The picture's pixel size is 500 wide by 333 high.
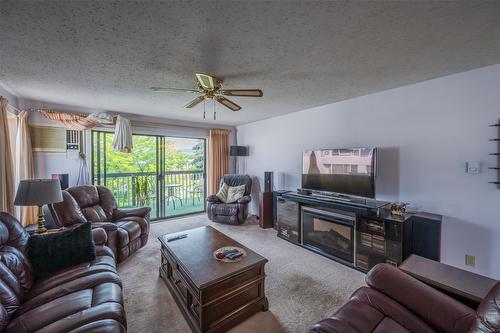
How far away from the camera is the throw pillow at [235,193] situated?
4.71 metres

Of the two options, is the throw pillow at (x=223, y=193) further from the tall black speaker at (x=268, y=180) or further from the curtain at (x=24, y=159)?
the curtain at (x=24, y=159)

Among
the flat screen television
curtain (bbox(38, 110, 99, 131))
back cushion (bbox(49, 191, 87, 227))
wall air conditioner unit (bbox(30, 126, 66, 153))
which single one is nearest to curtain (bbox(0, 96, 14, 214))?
back cushion (bbox(49, 191, 87, 227))

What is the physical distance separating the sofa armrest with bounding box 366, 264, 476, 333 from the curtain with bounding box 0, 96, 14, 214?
12.5 ft

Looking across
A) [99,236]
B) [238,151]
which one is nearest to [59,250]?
[99,236]

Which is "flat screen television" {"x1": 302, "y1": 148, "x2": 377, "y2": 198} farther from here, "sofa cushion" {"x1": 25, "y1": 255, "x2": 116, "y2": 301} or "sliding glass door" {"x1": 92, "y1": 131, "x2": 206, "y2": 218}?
"sliding glass door" {"x1": 92, "y1": 131, "x2": 206, "y2": 218}

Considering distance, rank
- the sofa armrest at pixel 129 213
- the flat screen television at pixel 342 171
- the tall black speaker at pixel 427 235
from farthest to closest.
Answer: the sofa armrest at pixel 129 213
the flat screen television at pixel 342 171
the tall black speaker at pixel 427 235

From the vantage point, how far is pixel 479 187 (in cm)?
220

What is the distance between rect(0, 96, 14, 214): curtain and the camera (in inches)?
92.5

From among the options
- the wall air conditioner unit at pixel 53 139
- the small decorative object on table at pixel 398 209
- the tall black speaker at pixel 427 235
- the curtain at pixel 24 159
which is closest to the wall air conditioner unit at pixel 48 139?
the wall air conditioner unit at pixel 53 139

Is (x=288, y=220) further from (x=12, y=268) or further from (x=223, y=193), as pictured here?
(x=12, y=268)

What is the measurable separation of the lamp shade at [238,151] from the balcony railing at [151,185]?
1.01 meters

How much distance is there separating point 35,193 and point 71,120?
79.9 inches

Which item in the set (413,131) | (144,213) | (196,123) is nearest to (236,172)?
(196,123)

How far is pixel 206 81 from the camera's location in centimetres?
198
